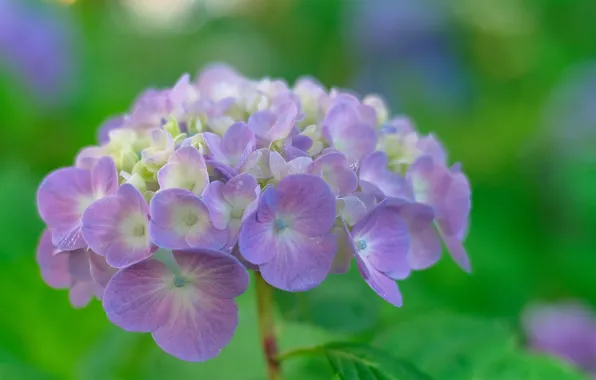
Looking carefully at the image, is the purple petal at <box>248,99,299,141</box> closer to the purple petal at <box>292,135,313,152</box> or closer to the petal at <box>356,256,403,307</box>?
the purple petal at <box>292,135,313,152</box>

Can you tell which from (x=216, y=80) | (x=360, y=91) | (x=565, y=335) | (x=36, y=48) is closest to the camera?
(x=216, y=80)

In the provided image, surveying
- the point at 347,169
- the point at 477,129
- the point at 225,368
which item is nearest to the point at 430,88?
the point at 477,129

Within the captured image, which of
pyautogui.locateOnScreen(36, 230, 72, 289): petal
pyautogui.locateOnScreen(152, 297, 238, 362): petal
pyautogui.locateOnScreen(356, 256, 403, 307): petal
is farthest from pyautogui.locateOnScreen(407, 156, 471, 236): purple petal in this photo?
pyautogui.locateOnScreen(36, 230, 72, 289): petal

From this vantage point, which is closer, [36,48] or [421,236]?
[421,236]

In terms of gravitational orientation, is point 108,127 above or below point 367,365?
above

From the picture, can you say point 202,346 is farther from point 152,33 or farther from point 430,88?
point 152,33

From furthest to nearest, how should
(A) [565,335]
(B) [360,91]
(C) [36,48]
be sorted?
(B) [360,91] < (C) [36,48] < (A) [565,335]

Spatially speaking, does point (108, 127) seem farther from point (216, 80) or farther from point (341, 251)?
point (341, 251)

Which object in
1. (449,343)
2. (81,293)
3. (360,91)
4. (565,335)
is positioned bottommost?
(360,91)

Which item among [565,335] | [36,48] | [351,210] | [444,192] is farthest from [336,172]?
[36,48]
